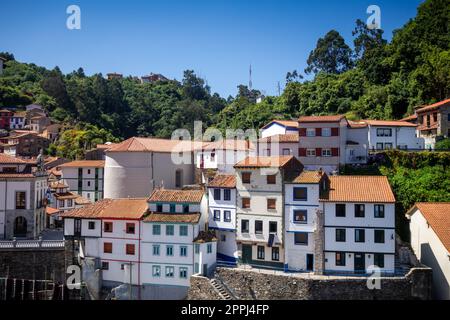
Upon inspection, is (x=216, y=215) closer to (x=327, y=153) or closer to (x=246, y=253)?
(x=246, y=253)

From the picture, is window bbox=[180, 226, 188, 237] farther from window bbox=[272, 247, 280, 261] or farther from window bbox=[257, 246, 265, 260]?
window bbox=[272, 247, 280, 261]

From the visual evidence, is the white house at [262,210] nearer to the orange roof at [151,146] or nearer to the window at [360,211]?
the window at [360,211]

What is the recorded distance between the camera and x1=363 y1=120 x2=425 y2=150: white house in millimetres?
53156

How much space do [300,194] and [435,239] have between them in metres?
11.2

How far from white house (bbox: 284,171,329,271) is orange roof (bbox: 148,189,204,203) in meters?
7.94

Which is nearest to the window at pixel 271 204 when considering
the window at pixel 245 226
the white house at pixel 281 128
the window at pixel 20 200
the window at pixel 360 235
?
the window at pixel 245 226

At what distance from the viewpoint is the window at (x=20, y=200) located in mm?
48719

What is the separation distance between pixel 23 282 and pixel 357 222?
29724 mm

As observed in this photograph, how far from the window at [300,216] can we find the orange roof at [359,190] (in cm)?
200

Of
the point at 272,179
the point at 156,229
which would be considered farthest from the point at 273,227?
the point at 156,229

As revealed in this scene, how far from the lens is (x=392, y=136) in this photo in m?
53.4
